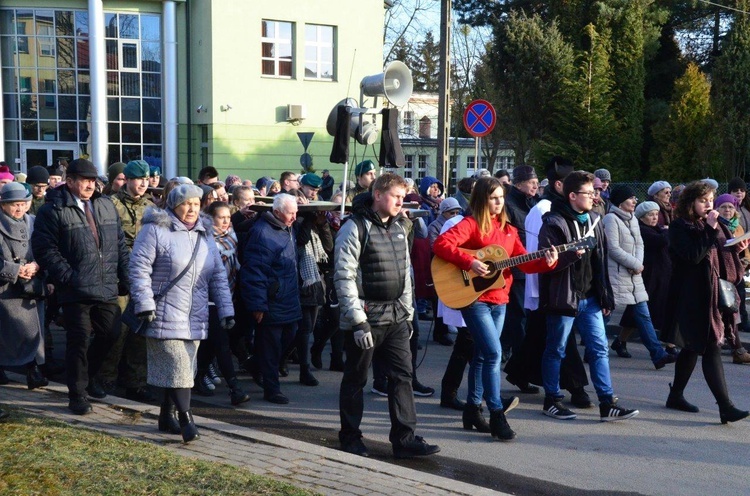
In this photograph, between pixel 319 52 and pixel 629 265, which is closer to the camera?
pixel 629 265

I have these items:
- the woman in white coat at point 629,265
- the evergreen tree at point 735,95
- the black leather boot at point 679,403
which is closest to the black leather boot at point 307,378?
the black leather boot at point 679,403

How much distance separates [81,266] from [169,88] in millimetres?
25433

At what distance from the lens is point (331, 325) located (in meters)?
9.95

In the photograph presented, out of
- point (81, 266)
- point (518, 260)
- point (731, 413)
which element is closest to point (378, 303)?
point (518, 260)

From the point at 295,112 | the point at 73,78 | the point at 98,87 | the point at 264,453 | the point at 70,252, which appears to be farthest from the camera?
the point at 295,112

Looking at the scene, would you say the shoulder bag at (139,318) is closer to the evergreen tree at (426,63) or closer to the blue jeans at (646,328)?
the blue jeans at (646,328)

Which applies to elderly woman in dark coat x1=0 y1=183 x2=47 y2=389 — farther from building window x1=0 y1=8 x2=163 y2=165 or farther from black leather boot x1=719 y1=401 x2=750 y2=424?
building window x1=0 y1=8 x2=163 y2=165

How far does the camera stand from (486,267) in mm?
6984

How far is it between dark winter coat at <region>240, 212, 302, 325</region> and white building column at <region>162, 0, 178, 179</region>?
80.9 feet

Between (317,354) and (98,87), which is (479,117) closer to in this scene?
(317,354)

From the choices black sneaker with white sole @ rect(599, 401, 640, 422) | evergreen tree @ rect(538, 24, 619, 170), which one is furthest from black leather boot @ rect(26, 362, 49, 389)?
evergreen tree @ rect(538, 24, 619, 170)

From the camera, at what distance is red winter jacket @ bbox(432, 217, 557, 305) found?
705cm

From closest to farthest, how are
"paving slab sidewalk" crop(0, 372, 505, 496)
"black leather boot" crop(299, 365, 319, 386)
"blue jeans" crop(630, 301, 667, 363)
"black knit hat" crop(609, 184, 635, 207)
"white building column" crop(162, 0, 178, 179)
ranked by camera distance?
1. "paving slab sidewalk" crop(0, 372, 505, 496)
2. "black leather boot" crop(299, 365, 319, 386)
3. "blue jeans" crop(630, 301, 667, 363)
4. "black knit hat" crop(609, 184, 635, 207)
5. "white building column" crop(162, 0, 178, 179)

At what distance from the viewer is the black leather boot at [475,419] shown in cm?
Result: 738
